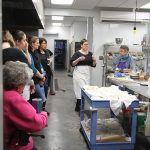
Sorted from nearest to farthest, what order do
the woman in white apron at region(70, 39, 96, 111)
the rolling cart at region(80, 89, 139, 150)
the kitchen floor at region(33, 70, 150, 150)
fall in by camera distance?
1. the rolling cart at region(80, 89, 139, 150)
2. the kitchen floor at region(33, 70, 150, 150)
3. the woman in white apron at region(70, 39, 96, 111)

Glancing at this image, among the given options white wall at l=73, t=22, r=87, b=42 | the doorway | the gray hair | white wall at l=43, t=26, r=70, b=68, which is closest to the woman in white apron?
the gray hair

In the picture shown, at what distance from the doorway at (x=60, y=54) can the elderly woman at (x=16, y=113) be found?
13.2m

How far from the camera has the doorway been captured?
15.1m

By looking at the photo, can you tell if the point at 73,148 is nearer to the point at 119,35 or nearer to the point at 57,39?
the point at 119,35

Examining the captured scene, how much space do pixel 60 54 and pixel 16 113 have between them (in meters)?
13.8

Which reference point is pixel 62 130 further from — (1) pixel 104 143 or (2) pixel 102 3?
(2) pixel 102 3

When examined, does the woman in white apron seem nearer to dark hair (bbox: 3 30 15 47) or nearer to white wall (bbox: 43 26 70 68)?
dark hair (bbox: 3 30 15 47)

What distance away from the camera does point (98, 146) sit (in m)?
3.09

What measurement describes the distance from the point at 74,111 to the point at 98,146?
2060 mm

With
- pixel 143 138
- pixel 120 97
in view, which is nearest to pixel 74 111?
pixel 143 138

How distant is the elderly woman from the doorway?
13239 mm

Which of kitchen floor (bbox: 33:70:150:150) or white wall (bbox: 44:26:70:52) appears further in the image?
white wall (bbox: 44:26:70:52)

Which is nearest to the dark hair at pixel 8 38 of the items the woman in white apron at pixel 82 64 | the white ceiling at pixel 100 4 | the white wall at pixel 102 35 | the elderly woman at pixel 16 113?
the elderly woman at pixel 16 113

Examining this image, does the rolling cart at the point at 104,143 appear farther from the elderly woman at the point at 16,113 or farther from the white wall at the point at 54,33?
the white wall at the point at 54,33
